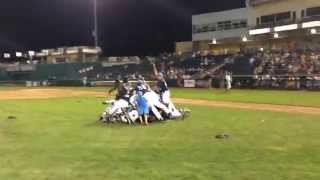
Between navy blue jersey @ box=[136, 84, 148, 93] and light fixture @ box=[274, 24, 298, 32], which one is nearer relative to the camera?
navy blue jersey @ box=[136, 84, 148, 93]

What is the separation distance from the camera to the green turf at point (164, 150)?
10664mm

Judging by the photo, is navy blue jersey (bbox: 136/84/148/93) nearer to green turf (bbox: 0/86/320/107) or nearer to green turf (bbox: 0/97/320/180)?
green turf (bbox: 0/97/320/180)

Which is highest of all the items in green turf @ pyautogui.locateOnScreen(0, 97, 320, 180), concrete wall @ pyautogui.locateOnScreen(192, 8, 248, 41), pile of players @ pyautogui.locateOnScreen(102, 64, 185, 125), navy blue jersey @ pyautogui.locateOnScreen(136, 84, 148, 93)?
concrete wall @ pyautogui.locateOnScreen(192, 8, 248, 41)

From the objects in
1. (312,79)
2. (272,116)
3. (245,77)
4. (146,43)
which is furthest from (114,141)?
(146,43)

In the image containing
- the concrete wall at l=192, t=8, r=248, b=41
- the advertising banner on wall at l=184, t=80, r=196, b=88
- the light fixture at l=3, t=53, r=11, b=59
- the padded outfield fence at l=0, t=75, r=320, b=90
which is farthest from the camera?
the light fixture at l=3, t=53, r=11, b=59

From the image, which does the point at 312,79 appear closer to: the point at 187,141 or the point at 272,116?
the point at 272,116

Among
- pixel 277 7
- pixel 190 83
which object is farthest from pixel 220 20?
pixel 190 83

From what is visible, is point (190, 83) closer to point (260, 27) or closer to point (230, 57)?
point (230, 57)

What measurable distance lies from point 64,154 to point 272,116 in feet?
37.4

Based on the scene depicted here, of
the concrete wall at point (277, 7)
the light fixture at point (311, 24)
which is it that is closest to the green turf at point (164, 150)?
the light fixture at point (311, 24)

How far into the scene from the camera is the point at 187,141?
593 inches

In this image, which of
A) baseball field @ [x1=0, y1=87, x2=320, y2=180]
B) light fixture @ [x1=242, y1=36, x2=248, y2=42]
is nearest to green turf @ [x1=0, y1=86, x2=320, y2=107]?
baseball field @ [x1=0, y1=87, x2=320, y2=180]

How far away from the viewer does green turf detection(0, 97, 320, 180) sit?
10.7 meters

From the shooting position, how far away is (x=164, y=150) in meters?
13.5
